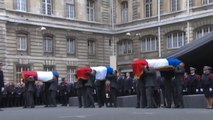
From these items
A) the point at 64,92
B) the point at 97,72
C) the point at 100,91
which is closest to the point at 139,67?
the point at 97,72

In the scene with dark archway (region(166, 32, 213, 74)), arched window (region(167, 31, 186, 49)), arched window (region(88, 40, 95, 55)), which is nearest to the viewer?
dark archway (region(166, 32, 213, 74))

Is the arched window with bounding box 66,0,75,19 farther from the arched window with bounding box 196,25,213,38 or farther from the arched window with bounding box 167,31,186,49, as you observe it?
the arched window with bounding box 196,25,213,38

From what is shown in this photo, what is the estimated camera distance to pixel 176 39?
40.1 meters

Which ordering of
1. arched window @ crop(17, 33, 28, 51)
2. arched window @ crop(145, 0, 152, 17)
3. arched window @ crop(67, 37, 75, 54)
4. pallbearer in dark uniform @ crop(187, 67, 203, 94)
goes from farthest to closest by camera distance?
arched window @ crop(145, 0, 152, 17) < arched window @ crop(67, 37, 75, 54) < arched window @ crop(17, 33, 28, 51) < pallbearer in dark uniform @ crop(187, 67, 203, 94)

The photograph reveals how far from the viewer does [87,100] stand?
1986cm

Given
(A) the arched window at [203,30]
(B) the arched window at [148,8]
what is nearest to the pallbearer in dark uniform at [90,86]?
(A) the arched window at [203,30]

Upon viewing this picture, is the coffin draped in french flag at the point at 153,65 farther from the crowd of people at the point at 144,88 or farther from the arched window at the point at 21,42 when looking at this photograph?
the arched window at the point at 21,42

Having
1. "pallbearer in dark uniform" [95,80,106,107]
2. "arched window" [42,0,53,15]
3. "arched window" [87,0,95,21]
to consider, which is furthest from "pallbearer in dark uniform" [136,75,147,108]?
"arched window" [87,0,95,21]

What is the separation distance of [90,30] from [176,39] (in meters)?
→ 7.93

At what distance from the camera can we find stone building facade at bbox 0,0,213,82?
37.1 m

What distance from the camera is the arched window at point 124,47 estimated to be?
146 ft

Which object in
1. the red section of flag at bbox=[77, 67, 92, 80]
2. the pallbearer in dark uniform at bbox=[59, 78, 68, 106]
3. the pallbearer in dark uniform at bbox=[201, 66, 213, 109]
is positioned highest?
the red section of flag at bbox=[77, 67, 92, 80]

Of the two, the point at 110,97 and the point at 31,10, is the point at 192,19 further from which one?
the point at 110,97

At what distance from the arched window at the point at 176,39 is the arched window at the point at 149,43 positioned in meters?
1.52
